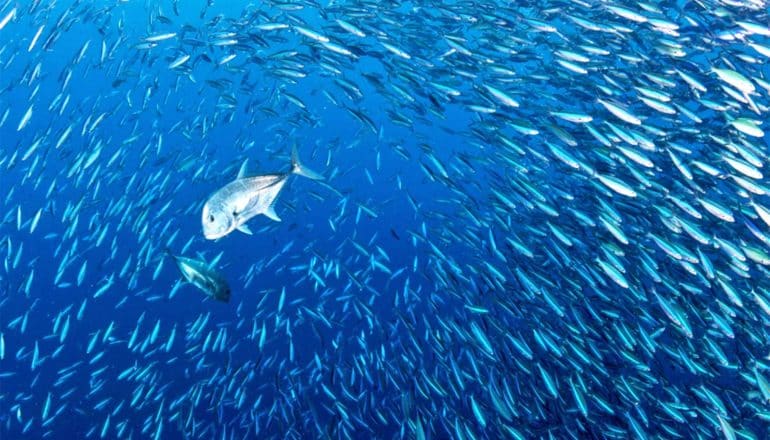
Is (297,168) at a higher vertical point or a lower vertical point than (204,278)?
higher

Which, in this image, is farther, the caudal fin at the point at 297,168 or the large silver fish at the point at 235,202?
the caudal fin at the point at 297,168

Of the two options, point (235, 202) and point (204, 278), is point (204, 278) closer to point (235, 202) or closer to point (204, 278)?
point (204, 278)

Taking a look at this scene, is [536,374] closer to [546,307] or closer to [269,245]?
[546,307]

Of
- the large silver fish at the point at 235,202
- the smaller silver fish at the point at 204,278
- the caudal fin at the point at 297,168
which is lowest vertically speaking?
the smaller silver fish at the point at 204,278

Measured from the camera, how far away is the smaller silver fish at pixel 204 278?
4309 millimetres

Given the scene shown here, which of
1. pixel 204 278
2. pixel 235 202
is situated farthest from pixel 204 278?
pixel 235 202

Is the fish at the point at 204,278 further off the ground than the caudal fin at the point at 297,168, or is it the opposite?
the caudal fin at the point at 297,168

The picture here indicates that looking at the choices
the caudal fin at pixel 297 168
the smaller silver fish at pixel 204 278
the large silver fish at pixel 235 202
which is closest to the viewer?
the large silver fish at pixel 235 202

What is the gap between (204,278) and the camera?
14.2 feet

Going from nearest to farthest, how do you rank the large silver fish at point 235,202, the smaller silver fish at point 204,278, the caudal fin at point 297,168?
the large silver fish at point 235,202 → the caudal fin at point 297,168 → the smaller silver fish at point 204,278

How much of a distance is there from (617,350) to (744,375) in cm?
127

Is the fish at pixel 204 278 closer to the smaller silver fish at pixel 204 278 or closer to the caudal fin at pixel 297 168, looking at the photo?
the smaller silver fish at pixel 204 278

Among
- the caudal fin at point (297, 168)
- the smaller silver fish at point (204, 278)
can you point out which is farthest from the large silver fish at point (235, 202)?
the smaller silver fish at point (204, 278)

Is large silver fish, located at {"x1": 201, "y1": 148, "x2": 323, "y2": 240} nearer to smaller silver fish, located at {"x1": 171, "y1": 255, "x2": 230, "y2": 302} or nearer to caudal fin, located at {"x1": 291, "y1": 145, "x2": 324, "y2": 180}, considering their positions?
caudal fin, located at {"x1": 291, "y1": 145, "x2": 324, "y2": 180}
